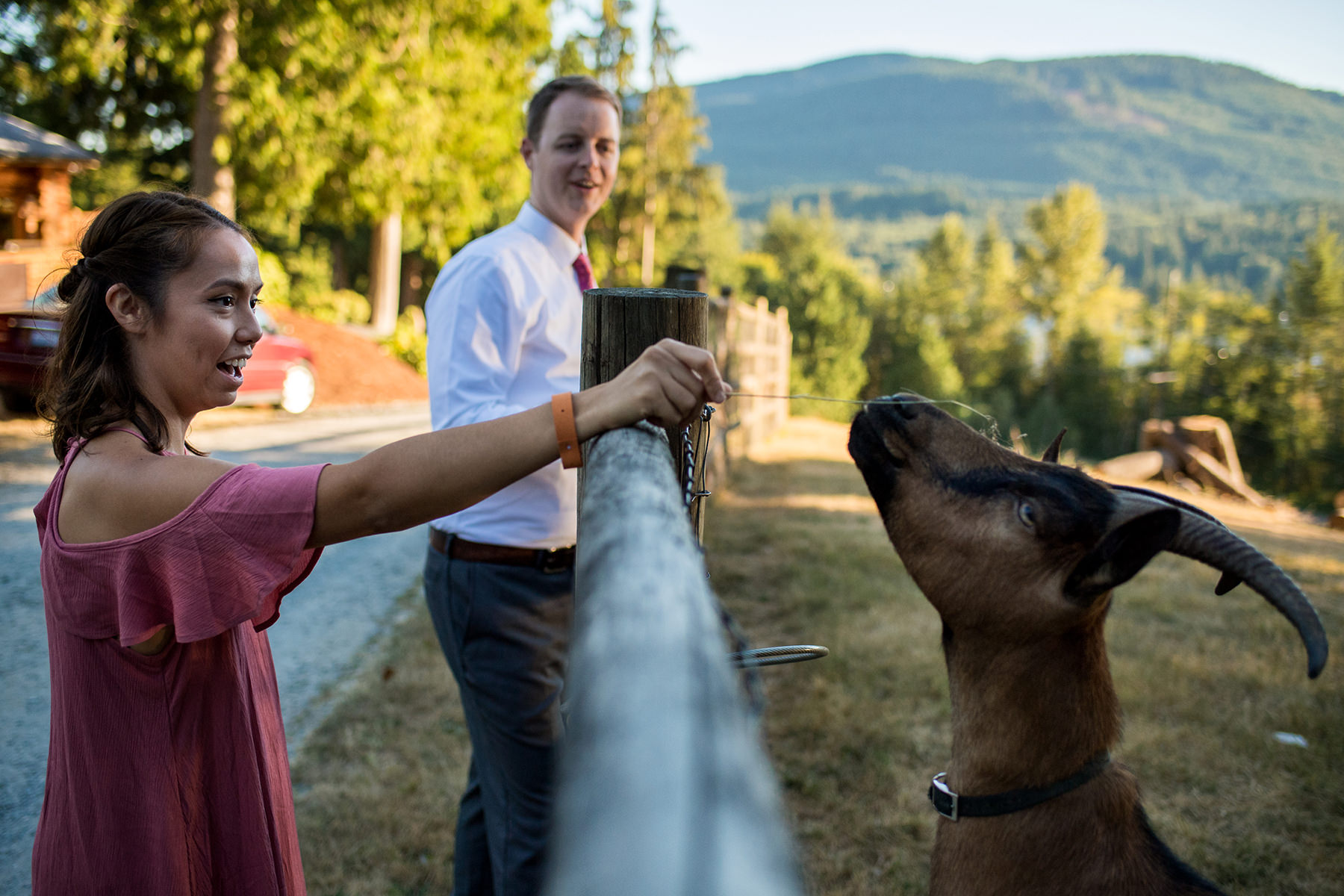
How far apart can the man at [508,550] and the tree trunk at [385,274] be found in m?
20.1

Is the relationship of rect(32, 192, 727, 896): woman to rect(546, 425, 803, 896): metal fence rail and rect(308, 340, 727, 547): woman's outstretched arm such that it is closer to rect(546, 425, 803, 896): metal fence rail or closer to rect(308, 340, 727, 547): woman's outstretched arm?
rect(308, 340, 727, 547): woman's outstretched arm

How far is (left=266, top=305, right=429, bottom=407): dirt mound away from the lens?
53.4 feet

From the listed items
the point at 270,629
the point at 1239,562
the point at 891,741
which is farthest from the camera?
the point at 270,629

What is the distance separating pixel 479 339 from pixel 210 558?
117cm

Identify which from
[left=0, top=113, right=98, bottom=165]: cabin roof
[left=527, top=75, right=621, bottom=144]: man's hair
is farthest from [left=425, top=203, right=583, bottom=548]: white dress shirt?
[left=0, top=113, right=98, bottom=165]: cabin roof

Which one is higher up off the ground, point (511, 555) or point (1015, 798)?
point (511, 555)

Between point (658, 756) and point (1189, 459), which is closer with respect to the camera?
point (658, 756)

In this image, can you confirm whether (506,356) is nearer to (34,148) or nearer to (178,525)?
(178,525)

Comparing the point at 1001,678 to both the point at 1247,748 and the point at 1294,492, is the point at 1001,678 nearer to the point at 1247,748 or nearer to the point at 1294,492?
the point at 1247,748

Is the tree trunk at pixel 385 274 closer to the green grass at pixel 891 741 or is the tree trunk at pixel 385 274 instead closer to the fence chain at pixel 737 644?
the green grass at pixel 891 741

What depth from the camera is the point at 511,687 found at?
254cm

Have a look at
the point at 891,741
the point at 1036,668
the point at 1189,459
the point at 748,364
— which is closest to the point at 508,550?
the point at 1036,668

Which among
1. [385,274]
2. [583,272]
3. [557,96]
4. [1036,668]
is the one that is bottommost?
[1036,668]

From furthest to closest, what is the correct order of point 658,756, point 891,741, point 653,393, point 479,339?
point 891,741 < point 479,339 < point 653,393 < point 658,756
